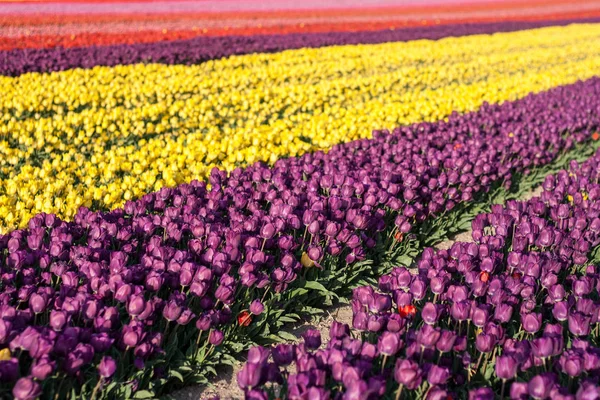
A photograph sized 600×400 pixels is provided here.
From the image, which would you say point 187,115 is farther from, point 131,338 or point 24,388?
point 24,388

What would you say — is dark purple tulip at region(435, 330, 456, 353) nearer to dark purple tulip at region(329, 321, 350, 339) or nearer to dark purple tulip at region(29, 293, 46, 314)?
dark purple tulip at region(329, 321, 350, 339)

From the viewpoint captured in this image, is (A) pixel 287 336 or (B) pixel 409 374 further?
(A) pixel 287 336

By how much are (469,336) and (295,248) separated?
1362 millimetres

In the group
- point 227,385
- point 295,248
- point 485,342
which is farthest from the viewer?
point 295,248

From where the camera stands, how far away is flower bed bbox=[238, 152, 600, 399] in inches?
100

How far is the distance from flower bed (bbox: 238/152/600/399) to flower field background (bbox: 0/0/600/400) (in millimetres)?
13

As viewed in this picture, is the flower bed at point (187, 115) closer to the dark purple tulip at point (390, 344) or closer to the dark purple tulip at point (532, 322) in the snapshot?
the dark purple tulip at point (390, 344)

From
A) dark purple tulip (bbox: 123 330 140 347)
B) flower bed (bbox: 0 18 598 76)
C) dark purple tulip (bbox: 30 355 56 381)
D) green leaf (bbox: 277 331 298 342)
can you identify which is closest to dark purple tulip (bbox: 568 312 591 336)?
green leaf (bbox: 277 331 298 342)

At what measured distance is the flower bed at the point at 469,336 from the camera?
8.36ft

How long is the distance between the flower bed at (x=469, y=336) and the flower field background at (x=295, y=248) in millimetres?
13

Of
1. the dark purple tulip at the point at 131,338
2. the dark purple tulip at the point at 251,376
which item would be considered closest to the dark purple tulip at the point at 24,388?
the dark purple tulip at the point at 131,338

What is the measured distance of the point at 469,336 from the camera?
3438 millimetres

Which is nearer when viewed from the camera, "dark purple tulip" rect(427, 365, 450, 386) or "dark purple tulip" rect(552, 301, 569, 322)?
"dark purple tulip" rect(427, 365, 450, 386)

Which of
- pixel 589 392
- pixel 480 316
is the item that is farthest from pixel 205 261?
pixel 589 392
